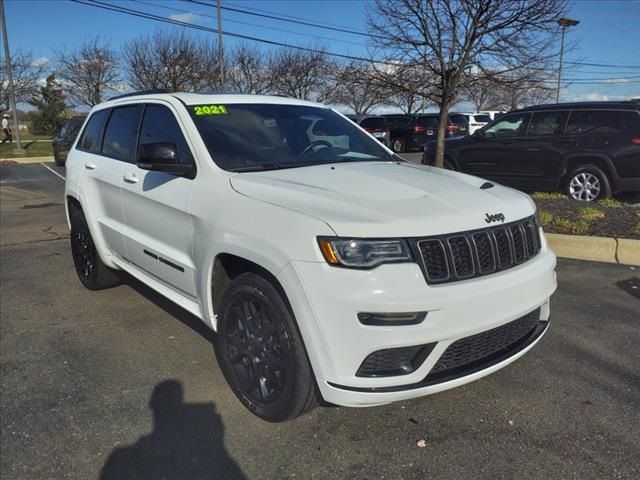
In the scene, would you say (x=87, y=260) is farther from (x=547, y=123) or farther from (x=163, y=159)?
(x=547, y=123)

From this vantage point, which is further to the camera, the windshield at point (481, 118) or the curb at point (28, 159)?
the windshield at point (481, 118)

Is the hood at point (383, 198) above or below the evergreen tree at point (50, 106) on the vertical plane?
below

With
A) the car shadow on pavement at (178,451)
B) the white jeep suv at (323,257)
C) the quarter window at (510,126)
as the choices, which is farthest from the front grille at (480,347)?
the quarter window at (510,126)

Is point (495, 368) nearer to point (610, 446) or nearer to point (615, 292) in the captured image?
point (610, 446)

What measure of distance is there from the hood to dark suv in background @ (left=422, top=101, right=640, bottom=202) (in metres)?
6.35

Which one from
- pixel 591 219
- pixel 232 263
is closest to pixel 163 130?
pixel 232 263

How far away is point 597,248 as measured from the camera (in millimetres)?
6113

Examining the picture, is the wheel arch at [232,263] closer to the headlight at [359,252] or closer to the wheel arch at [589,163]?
the headlight at [359,252]

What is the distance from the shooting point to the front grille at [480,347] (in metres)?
2.62

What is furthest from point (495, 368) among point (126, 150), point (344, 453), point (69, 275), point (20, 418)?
point (69, 275)

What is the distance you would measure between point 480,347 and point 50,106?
44536mm

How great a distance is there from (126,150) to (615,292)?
179 inches

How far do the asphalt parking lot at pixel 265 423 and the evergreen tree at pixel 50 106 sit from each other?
41.5 m

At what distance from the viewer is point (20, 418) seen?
3.11 metres
